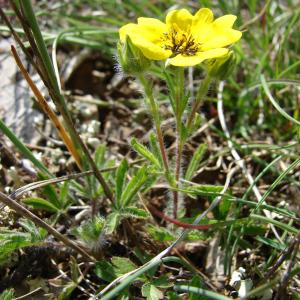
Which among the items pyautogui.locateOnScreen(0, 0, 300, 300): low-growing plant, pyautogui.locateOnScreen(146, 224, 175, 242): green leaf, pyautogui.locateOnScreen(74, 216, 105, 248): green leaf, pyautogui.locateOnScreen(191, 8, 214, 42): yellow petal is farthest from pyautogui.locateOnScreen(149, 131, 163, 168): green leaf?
pyautogui.locateOnScreen(191, 8, 214, 42): yellow petal

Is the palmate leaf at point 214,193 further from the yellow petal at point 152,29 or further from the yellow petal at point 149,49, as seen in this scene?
the yellow petal at point 152,29

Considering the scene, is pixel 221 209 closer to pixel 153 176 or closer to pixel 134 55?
pixel 153 176

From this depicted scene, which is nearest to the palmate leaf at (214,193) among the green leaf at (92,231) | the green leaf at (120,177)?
the green leaf at (120,177)

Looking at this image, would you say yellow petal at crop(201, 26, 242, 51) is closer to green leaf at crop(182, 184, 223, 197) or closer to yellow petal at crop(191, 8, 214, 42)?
yellow petal at crop(191, 8, 214, 42)

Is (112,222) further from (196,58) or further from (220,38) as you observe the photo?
(220,38)

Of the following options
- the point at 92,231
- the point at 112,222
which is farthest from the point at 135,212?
the point at 92,231

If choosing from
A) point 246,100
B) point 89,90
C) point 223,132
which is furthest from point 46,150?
point 246,100
